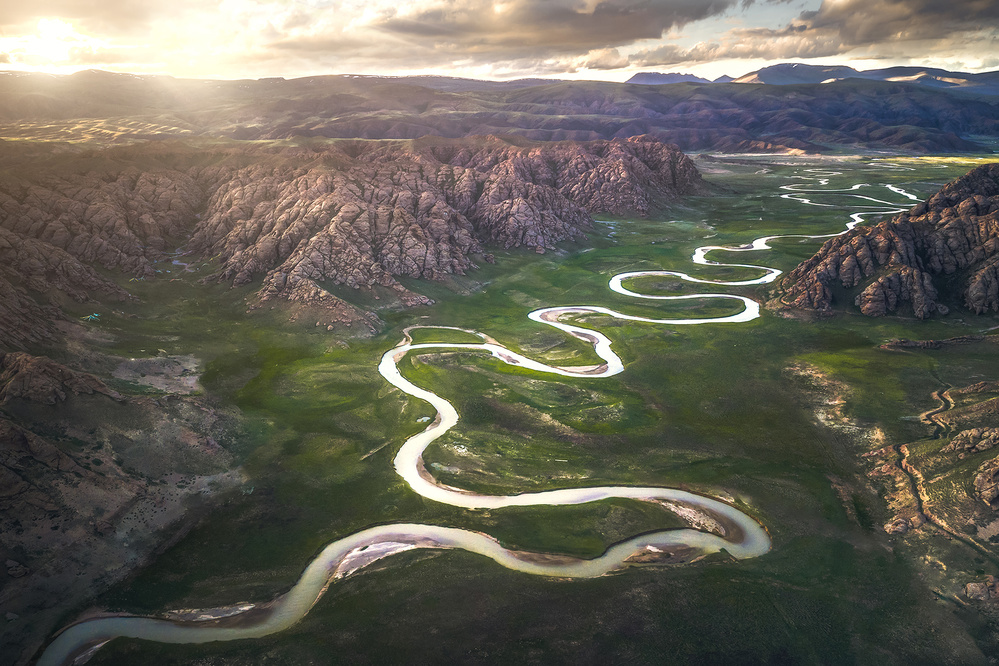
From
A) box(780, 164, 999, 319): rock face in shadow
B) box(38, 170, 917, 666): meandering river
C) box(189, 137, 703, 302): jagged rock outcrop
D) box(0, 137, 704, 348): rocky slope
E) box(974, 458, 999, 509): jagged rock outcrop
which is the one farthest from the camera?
box(189, 137, 703, 302): jagged rock outcrop

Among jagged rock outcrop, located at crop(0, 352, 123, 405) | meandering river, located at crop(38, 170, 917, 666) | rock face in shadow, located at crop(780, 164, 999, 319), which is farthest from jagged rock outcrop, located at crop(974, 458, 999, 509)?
jagged rock outcrop, located at crop(0, 352, 123, 405)

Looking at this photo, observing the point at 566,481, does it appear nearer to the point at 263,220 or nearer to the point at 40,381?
the point at 40,381

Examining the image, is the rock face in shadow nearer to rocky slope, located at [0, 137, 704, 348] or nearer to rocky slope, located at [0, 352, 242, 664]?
rocky slope, located at [0, 137, 704, 348]

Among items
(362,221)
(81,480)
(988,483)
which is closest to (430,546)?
(81,480)

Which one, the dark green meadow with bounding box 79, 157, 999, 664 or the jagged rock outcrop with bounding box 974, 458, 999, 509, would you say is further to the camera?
the jagged rock outcrop with bounding box 974, 458, 999, 509

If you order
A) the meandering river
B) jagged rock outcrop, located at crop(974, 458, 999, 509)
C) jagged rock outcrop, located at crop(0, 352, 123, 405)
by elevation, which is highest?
jagged rock outcrop, located at crop(0, 352, 123, 405)
